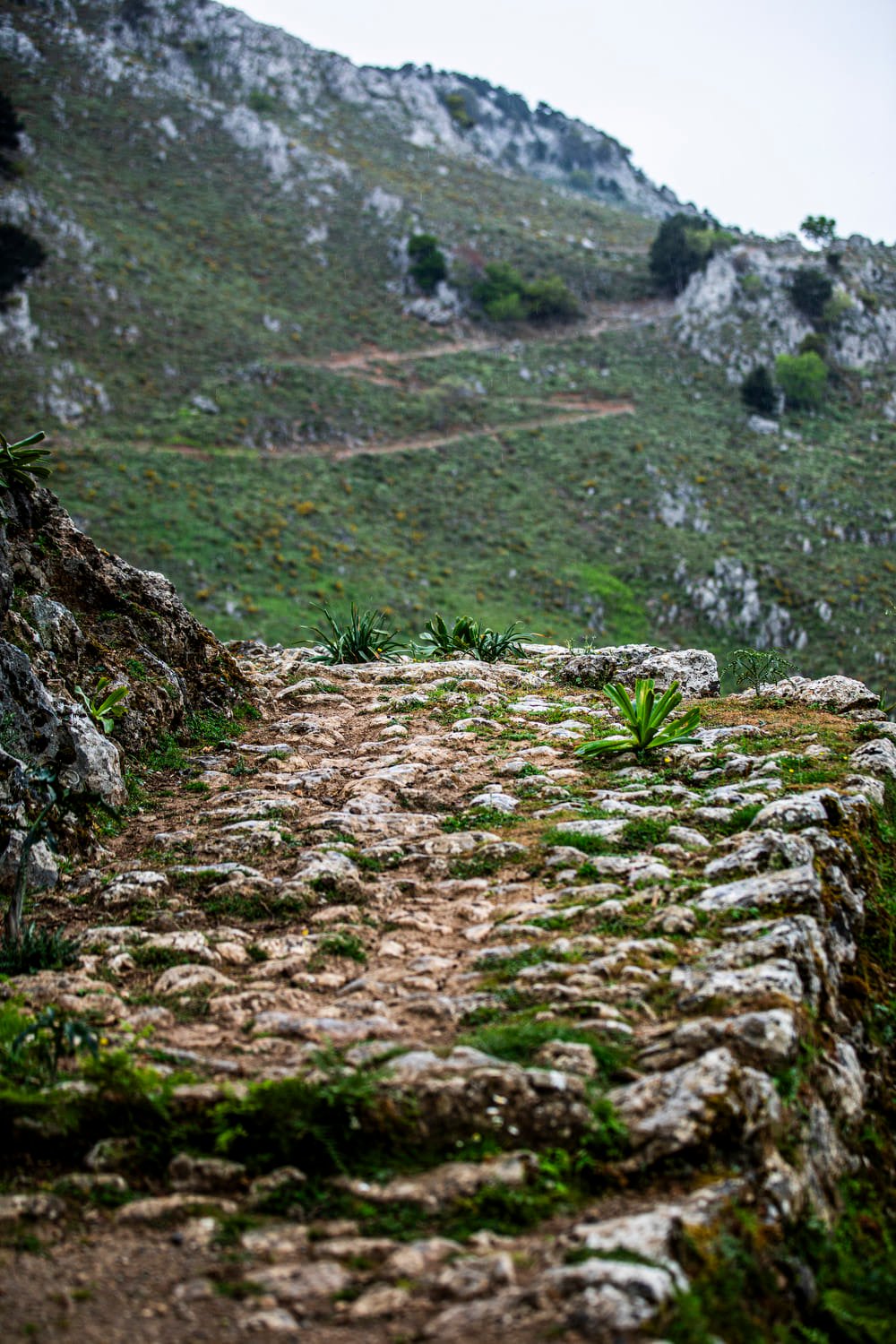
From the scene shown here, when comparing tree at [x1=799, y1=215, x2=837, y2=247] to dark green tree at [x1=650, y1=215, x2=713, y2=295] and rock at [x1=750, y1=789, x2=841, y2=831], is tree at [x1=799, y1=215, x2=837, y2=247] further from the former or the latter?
rock at [x1=750, y1=789, x2=841, y2=831]

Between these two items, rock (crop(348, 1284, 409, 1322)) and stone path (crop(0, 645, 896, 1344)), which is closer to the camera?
rock (crop(348, 1284, 409, 1322))

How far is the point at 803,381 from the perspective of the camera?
57.9 metres

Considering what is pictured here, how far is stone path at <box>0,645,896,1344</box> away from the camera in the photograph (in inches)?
122

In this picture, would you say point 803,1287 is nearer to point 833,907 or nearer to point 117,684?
point 833,907

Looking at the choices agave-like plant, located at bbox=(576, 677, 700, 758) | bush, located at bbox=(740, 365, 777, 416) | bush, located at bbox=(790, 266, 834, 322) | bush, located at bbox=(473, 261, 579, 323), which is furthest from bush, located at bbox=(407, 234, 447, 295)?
agave-like plant, located at bbox=(576, 677, 700, 758)

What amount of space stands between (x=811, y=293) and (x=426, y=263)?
27.0 m

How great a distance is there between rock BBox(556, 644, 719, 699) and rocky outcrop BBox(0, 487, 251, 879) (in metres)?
4.49

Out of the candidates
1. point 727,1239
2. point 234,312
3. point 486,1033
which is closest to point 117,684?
point 486,1033

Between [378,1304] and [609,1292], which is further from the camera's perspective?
[378,1304]

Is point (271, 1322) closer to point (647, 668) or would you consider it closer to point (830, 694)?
point (830, 694)

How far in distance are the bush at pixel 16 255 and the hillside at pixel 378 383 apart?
85 centimetres

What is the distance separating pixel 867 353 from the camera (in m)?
64.0

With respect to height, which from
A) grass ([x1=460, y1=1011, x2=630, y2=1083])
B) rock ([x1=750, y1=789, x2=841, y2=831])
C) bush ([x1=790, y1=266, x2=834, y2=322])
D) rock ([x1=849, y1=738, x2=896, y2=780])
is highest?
bush ([x1=790, y1=266, x2=834, y2=322])

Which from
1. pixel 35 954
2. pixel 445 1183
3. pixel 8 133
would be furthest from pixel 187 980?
pixel 8 133
